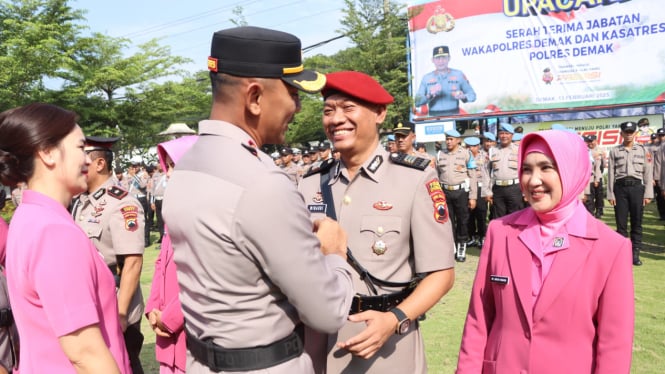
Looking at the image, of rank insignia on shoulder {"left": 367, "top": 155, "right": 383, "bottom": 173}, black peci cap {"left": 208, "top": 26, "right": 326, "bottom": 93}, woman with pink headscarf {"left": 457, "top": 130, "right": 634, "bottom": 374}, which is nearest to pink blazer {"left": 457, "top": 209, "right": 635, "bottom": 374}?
woman with pink headscarf {"left": 457, "top": 130, "right": 634, "bottom": 374}

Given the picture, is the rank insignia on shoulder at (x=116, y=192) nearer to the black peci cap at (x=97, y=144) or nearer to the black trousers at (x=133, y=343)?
the black peci cap at (x=97, y=144)

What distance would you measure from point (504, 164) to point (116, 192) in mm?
6819

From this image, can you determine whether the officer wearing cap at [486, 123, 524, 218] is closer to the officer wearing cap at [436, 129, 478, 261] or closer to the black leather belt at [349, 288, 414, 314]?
the officer wearing cap at [436, 129, 478, 261]

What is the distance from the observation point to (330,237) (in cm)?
157

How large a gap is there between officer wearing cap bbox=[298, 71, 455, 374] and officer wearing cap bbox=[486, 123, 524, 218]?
666 cm

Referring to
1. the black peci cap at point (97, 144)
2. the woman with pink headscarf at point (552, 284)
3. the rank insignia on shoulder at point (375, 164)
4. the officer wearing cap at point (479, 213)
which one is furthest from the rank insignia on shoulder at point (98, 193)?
the officer wearing cap at point (479, 213)

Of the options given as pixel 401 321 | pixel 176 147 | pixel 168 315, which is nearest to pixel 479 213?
pixel 176 147

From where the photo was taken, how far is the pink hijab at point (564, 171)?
2008 mm

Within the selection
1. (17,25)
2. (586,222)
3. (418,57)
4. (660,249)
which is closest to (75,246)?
(586,222)

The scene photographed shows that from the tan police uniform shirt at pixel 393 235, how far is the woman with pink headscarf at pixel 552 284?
23 cm

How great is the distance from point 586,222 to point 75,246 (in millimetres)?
1873

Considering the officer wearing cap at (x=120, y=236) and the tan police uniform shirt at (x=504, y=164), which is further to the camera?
the tan police uniform shirt at (x=504, y=164)

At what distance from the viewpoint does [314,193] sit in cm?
249

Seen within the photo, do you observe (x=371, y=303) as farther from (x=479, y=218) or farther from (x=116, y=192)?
(x=479, y=218)
